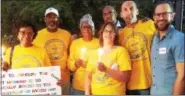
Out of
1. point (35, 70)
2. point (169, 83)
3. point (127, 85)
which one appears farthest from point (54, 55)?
point (169, 83)

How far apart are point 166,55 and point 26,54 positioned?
4.74 feet

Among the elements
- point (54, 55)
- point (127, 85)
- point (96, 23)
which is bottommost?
point (127, 85)

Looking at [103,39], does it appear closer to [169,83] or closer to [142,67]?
[142,67]

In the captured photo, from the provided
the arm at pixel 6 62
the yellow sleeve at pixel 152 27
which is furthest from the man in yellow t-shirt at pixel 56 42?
the yellow sleeve at pixel 152 27

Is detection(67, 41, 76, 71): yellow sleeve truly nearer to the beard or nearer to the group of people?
the group of people

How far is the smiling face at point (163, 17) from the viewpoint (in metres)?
5.00

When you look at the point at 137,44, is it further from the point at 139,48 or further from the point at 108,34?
the point at 108,34

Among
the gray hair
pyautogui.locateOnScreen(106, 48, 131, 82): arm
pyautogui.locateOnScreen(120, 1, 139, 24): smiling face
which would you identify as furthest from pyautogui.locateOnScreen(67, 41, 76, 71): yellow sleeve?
pyautogui.locateOnScreen(120, 1, 139, 24): smiling face

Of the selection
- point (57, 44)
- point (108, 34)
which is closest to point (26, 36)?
point (57, 44)

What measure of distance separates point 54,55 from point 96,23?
1.82ft

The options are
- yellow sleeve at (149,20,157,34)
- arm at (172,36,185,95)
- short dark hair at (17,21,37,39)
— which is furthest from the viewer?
short dark hair at (17,21,37,39)

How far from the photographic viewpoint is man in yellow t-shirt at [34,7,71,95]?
5.16 metres

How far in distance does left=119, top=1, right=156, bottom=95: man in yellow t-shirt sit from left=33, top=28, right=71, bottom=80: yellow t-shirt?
1.93 ft

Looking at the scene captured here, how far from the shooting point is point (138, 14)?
200 inches
